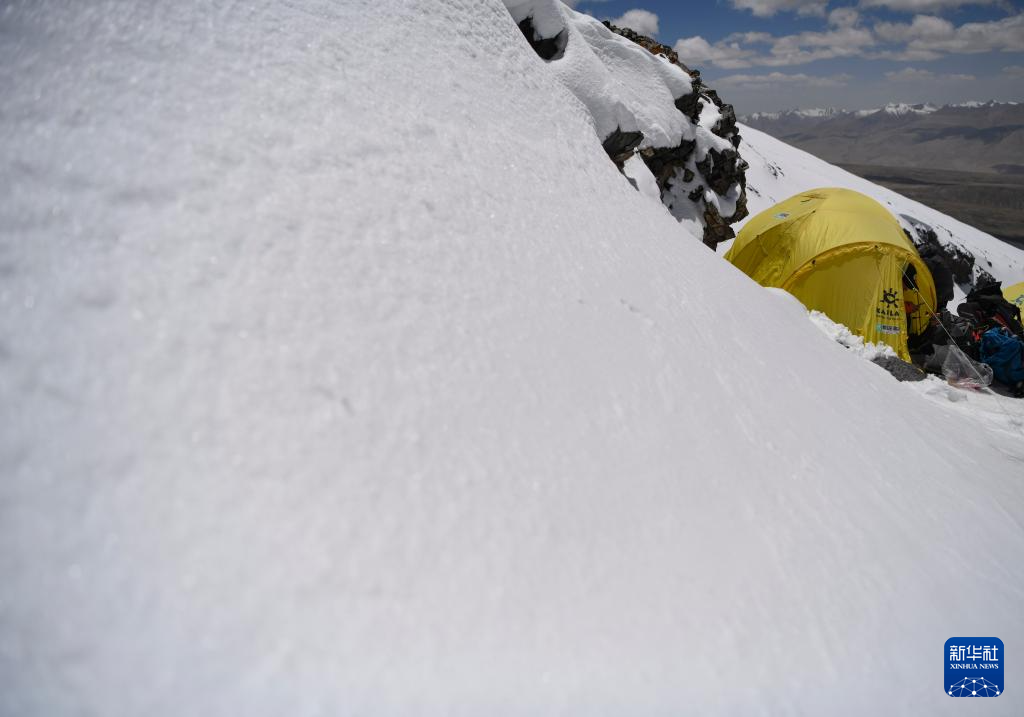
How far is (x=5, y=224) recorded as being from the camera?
1529 mm

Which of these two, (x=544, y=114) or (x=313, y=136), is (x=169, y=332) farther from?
(x=544, y=114)

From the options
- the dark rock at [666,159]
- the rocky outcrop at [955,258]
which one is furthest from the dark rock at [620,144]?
the rocky outcrop at [955,258]

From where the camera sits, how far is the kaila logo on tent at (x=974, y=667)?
5.95 feet

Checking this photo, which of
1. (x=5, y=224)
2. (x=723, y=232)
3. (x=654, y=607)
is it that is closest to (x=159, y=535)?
(x=5, y=224)

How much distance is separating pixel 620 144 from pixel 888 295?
19.0 feet

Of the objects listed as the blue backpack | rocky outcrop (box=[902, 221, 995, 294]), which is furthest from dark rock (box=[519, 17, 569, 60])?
rocky outcrop (box=[902, 221, 995, 294])

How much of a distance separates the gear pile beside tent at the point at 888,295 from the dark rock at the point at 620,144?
485 cm

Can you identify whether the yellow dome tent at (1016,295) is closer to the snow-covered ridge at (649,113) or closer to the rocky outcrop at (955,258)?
the snow-covered ridge at (649,113)

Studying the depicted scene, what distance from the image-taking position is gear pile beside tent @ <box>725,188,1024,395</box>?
766 centimetres

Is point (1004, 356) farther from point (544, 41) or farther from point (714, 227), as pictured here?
point (544, 41)

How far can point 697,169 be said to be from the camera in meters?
9.47

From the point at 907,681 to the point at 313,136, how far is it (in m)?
3.13

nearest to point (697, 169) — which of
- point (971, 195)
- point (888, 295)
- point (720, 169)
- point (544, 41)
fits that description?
point (720, 169)

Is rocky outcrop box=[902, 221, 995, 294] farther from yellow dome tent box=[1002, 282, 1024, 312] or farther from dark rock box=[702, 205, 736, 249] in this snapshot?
dark rock box=[702, 205, 736, 249]
